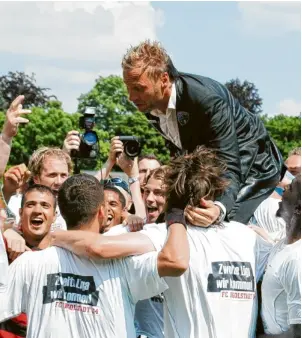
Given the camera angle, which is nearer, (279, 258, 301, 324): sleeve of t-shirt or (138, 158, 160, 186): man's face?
(279, 258, 301, 324): sleeve of t-shirt

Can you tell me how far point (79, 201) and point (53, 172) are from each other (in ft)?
7.85

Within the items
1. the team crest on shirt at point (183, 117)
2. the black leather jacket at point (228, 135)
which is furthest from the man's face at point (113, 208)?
the team crest on shirt at point (183, 117)

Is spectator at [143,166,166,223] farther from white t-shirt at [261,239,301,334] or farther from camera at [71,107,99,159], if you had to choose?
white t-shirt at [261,239,301,334]

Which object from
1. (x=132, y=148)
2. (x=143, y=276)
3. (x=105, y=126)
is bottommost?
(x=143, y=276)

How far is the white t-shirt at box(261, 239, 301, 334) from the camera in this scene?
4887 millimetres

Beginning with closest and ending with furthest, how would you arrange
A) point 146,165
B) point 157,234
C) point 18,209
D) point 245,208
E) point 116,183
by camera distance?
point 157,234 < point 245,208 < point 18,209 < point 116,183 < point 146,165

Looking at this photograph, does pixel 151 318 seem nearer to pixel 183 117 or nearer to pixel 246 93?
pixel 183 117

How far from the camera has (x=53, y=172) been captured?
764cm

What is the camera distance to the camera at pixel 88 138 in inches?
321

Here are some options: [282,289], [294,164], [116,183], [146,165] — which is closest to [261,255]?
[282,289]

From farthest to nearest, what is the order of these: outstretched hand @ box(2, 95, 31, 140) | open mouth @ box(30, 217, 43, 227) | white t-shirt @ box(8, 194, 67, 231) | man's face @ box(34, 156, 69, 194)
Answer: man's face @ box(34, 156, 69, 194) → white t-shirt @ box(8, 194, 67, 231) → open mouth @ box(30, 217, 43, 227) → outstretched hand @ box(2, 95, 31, 140)

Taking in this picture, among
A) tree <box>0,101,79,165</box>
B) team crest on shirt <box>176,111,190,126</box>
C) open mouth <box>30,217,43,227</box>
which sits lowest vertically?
open mouth <box>30,217,43,227</box>

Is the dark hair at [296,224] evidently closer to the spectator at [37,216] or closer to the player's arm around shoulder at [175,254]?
the player's arm around shoulder at [175,254]

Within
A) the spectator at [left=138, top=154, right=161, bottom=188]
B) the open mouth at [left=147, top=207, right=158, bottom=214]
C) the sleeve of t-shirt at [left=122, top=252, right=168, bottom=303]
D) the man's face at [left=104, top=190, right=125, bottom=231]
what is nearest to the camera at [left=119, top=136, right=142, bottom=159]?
the man's face at [left=104, top=190, right=125, bottom=231]
